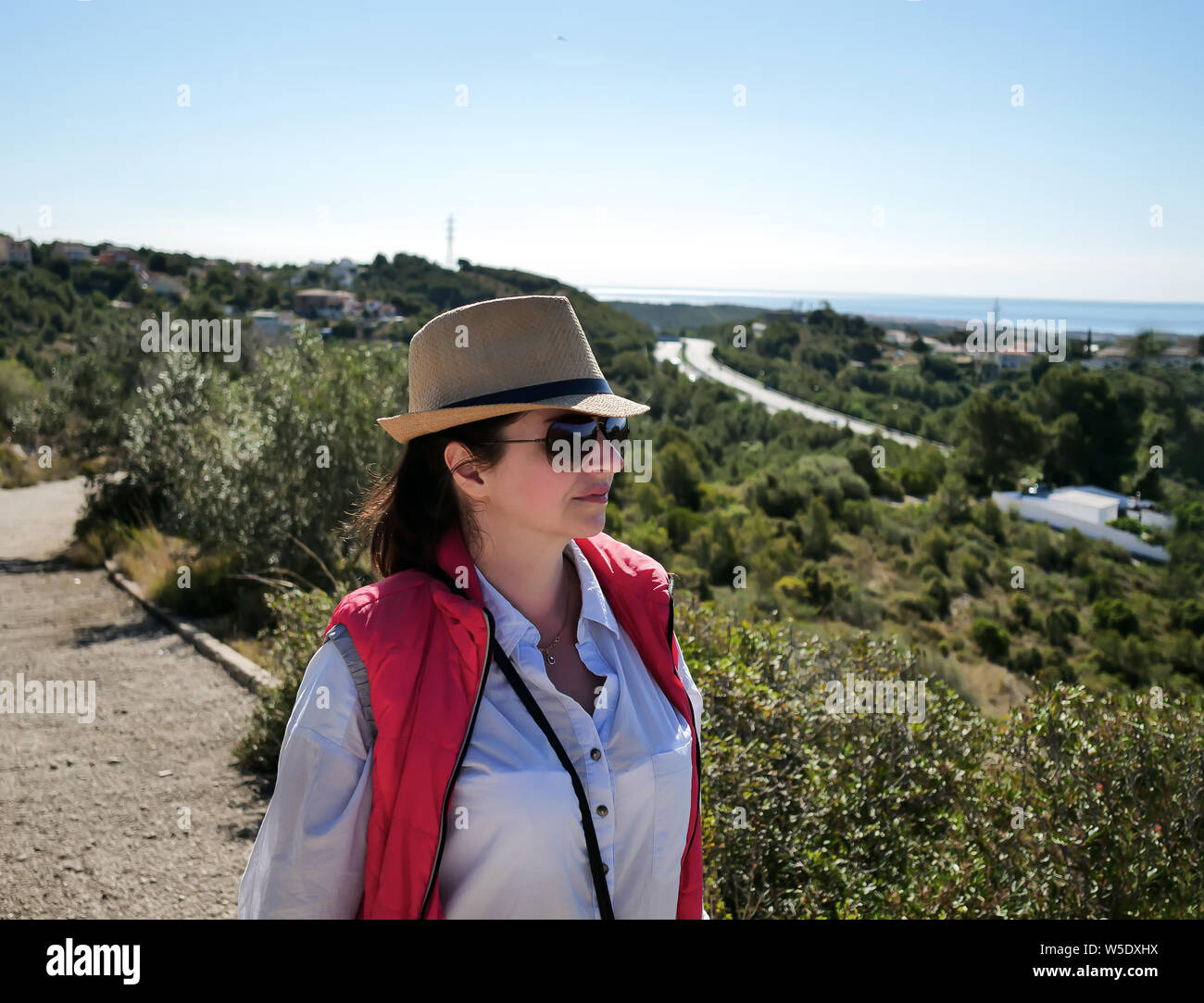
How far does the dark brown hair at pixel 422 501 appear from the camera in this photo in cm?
184

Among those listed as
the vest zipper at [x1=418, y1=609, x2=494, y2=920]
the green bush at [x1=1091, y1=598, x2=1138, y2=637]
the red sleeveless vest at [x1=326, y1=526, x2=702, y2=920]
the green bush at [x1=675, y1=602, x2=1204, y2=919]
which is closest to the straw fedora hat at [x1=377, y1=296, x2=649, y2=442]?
the red sleeveless vest at [x1=326, y1=526, x2=702, y2=920]

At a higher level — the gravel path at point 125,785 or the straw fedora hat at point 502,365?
the straw fedora hat at point 502,365

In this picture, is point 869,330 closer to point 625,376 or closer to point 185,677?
point 625,376

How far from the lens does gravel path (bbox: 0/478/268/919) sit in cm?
434

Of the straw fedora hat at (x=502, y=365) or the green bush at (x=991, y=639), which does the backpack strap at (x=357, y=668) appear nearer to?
the straw fedora hat at (x=502, y=365)

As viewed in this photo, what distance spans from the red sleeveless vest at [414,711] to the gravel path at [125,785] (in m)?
3.19

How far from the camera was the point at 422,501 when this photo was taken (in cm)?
193

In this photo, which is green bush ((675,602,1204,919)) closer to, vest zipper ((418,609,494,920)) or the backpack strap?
vest zipper ((418,609,494,920))

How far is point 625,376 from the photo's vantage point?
44594 millimetres

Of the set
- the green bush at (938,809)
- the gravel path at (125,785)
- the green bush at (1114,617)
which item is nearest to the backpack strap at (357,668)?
the green bush at (938,809)

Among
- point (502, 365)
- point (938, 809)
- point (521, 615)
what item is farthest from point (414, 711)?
point (938, 809)

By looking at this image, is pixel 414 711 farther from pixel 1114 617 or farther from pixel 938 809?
pixel 1114 617

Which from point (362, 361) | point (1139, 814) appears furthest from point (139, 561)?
point (1139, 814)

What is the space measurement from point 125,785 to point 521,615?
4.75 m
